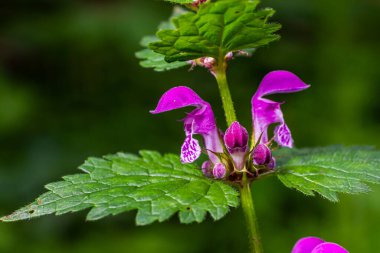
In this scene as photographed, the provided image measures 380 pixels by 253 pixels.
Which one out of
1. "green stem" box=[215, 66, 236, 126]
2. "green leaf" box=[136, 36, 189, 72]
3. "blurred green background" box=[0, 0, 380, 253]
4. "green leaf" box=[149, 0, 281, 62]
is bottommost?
"blurred green background" box=[0, 0, 380, 253]

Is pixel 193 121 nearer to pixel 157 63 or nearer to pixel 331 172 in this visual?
pixel 157 63

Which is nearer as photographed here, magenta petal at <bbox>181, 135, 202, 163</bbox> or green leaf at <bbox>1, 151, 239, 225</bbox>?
green leaf at <bbox>1, 151, 239, 225</bbox>

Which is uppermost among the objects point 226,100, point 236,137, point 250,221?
point 226,100

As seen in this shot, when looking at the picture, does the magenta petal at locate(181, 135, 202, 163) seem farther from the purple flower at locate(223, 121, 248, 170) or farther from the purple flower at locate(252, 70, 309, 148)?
the purple flower at locate(252, 70, 309, 148)

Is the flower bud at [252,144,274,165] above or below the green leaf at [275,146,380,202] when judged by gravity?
above

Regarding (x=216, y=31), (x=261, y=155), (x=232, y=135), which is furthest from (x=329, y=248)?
(x=216, y=31)

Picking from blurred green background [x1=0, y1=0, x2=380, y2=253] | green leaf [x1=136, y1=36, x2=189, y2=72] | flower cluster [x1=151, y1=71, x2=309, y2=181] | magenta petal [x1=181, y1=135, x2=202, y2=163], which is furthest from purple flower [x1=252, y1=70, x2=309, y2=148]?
blurred green background [x1=0, y1=0, x2=380, y2=253]

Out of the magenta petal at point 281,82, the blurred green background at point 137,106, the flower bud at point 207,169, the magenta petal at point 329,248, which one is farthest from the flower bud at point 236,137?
the blurred green background at point 137,106
